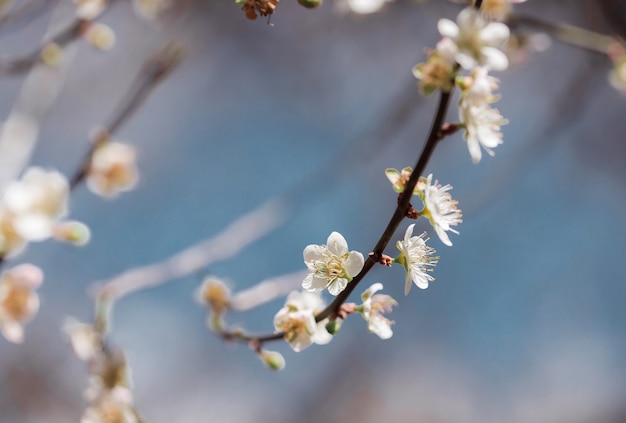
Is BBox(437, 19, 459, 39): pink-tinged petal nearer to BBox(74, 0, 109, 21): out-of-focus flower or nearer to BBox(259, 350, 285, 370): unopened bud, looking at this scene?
BBox(259, 350, 285, 370): unopened bud

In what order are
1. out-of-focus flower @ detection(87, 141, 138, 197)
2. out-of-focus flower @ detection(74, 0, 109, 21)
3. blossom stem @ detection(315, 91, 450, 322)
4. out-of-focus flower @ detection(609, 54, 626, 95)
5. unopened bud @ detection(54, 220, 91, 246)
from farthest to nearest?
out-of-focus flower @ detection(609, 54, 626, 95)
out-of-focus flower @ detection(87, 141, 138, 197)
out-of-focus flower @ detection(74, 0, 109, 21)
unopened bud @ detection(54, 220, 91, 246)
blossom stem @ detection(315, 91, 450, 322)

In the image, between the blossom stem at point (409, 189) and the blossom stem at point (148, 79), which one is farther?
the blossom stem at point (148, 79)

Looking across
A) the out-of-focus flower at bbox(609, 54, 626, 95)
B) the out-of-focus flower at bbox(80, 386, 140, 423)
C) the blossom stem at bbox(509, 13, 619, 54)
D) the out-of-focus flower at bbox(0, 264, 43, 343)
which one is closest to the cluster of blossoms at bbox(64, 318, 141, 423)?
the out-of-focus flower at bbox(80, 386, 140, 423)

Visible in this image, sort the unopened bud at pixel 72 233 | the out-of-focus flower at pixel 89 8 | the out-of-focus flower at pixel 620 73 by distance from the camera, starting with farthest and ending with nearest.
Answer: the out-of-focus flower at pixel 620 73 < the out-of-focus flower at pixel 89 8 < the unopened bud at pixel 72 233

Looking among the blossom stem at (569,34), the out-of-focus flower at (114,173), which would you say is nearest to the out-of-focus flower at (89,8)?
the out-of-focus flower at (114,173)

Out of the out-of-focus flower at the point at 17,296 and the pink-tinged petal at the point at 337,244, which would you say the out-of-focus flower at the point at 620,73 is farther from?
the out-of-focus flower at the point at 17,296

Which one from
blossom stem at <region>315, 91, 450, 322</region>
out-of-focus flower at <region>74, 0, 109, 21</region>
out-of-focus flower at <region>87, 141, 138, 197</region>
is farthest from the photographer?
out-of-focus flower at <region>87, 141, 138, 197</region>

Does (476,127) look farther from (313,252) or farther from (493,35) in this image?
(313,252)
